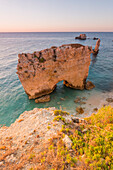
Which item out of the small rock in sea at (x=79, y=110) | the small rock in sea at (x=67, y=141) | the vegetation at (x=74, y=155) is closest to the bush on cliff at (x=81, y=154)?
the vegetation at (x=74, y=155)

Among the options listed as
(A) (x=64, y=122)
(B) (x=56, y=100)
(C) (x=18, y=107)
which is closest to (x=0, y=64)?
(C) (x=18, y=107)

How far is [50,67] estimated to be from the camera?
65.4 ft

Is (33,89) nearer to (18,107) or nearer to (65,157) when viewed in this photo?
(18,107)

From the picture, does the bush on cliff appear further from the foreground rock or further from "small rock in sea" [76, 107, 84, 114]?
"small rock in sea" [76, 107, 84, 114]

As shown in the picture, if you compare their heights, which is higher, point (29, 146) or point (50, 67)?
point (50, 67)

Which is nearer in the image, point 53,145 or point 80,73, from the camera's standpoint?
point 53,145

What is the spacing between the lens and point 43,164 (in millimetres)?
4844

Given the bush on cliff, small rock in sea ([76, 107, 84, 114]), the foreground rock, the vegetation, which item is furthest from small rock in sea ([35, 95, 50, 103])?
the bush on cliff

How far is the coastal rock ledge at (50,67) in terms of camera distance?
1853 centimetres

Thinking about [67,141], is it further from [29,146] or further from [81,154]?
[29,146]

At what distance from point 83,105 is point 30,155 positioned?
614 inches

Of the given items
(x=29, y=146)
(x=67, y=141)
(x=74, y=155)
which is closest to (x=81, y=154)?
(x=74, y=155)

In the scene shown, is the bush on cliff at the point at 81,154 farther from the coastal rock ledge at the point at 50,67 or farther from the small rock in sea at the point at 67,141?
the coastal rock ledge at the point at 50,67

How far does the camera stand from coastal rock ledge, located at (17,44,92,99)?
730 inches
